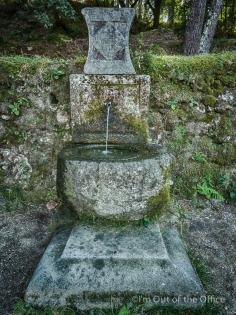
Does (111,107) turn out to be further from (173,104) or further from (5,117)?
(5,117)

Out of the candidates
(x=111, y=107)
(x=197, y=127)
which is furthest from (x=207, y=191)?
(x=111, y=107)

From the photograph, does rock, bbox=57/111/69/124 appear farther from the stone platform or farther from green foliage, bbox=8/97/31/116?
the stone platform

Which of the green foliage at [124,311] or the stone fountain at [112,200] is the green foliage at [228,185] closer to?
the stone fountain at [112,200]

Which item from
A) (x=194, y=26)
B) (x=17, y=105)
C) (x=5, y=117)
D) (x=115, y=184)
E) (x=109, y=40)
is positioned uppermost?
(x=194, y=26)

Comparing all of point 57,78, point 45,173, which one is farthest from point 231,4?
point 45,173

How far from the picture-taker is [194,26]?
657 centimetres

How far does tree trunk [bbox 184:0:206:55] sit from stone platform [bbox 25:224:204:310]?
192 inches

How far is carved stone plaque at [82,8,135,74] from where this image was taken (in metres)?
3.89

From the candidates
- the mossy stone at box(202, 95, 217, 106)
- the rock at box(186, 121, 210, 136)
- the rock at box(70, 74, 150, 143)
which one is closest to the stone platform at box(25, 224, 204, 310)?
the rock at box(70, 74, 150, 143)

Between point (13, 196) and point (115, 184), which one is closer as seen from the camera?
point (115, 184)

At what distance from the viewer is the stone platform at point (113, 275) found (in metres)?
2.64

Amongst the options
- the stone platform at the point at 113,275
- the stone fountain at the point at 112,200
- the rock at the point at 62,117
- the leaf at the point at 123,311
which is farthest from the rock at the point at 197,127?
the leaf at the point at 123,311

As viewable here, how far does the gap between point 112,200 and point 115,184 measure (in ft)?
0.64

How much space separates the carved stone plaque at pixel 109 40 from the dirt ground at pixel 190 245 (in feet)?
6.30
